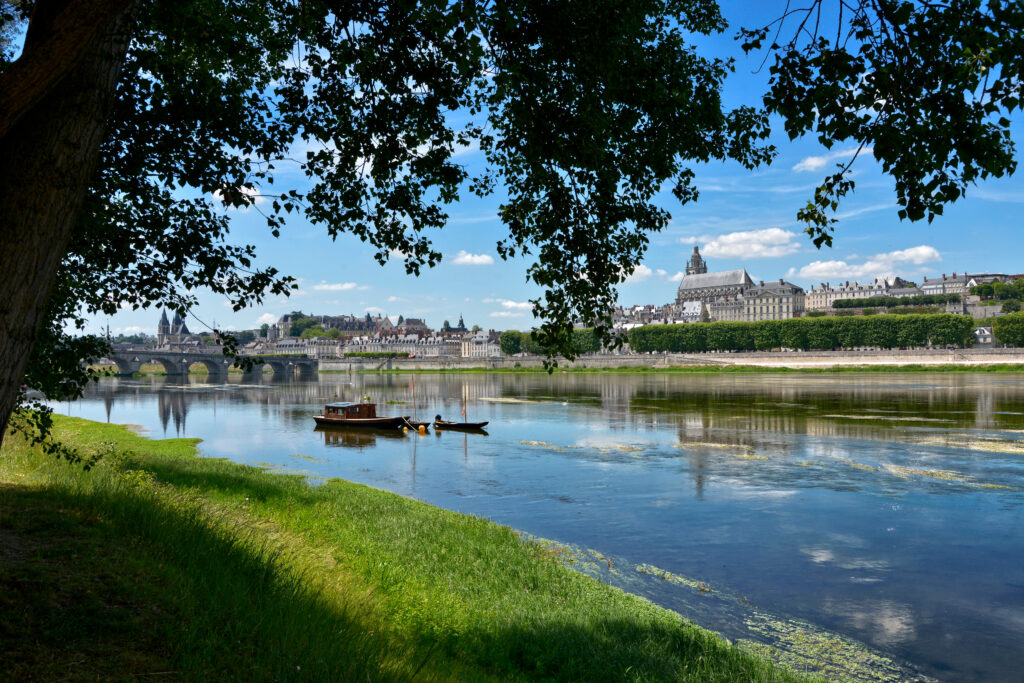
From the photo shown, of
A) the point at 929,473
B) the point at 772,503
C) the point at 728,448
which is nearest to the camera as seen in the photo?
the point at 772,503

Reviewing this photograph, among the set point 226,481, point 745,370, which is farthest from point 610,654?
point 745,370

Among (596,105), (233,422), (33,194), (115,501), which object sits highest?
(596,105)

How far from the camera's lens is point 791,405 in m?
55.5

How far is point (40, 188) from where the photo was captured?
4.87 m

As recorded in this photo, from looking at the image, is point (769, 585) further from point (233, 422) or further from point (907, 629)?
point (233, 422)

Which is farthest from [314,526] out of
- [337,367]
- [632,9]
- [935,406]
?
[337,367]

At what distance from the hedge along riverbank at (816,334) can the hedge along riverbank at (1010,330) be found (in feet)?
24.2

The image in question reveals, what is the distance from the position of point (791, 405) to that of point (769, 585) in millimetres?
45204

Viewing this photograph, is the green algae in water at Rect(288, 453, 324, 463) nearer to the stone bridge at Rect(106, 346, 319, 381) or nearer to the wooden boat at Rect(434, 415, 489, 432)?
the wooden boat at Rect(434, 415, 489, 432)

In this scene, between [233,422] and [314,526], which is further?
[233,422]

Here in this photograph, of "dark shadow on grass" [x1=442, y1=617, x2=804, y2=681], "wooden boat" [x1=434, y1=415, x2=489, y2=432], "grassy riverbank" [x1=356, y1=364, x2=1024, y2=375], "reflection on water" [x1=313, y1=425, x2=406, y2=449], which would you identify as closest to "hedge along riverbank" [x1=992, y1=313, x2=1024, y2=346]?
"grassy riverbank" [x1=356, y1=364, x2=1024, y2=375]

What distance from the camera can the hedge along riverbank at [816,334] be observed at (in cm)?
14438

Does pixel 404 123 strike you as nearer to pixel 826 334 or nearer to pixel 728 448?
pixel 728 448

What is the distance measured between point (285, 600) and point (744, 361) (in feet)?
471
